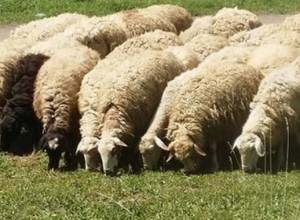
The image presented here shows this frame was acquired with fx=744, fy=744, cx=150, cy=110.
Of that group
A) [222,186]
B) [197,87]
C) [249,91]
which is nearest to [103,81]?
[197,87]

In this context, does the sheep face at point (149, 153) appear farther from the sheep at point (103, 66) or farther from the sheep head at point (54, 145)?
the sheep head at point (54, 145)

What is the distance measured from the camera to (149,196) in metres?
8.77

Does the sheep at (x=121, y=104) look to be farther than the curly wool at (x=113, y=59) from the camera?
No

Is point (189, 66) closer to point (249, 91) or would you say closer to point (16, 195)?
point (249, 91)

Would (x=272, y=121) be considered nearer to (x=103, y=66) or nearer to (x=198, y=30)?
(x=103, y=66)

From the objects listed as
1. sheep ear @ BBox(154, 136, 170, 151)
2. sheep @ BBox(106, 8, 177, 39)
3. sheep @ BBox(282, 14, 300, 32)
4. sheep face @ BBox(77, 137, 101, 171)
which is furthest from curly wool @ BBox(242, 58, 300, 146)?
sheep @ BBox(106, 8, 177, 39)

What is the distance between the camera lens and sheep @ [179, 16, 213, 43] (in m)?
13.8

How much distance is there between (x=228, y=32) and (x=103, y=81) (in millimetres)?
3688

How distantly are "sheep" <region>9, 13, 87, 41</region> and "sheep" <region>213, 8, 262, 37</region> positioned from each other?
2.76 m

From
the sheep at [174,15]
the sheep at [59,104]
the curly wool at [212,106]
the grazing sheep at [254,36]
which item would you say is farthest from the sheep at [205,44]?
the sheep at [59,104]

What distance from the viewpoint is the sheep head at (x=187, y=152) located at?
32.7 ft

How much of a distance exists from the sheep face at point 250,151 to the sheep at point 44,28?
550 centimetres

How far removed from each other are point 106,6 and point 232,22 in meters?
8.12

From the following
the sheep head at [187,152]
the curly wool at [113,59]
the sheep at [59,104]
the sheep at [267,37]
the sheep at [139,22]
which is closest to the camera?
the sheep head at [187,152]
